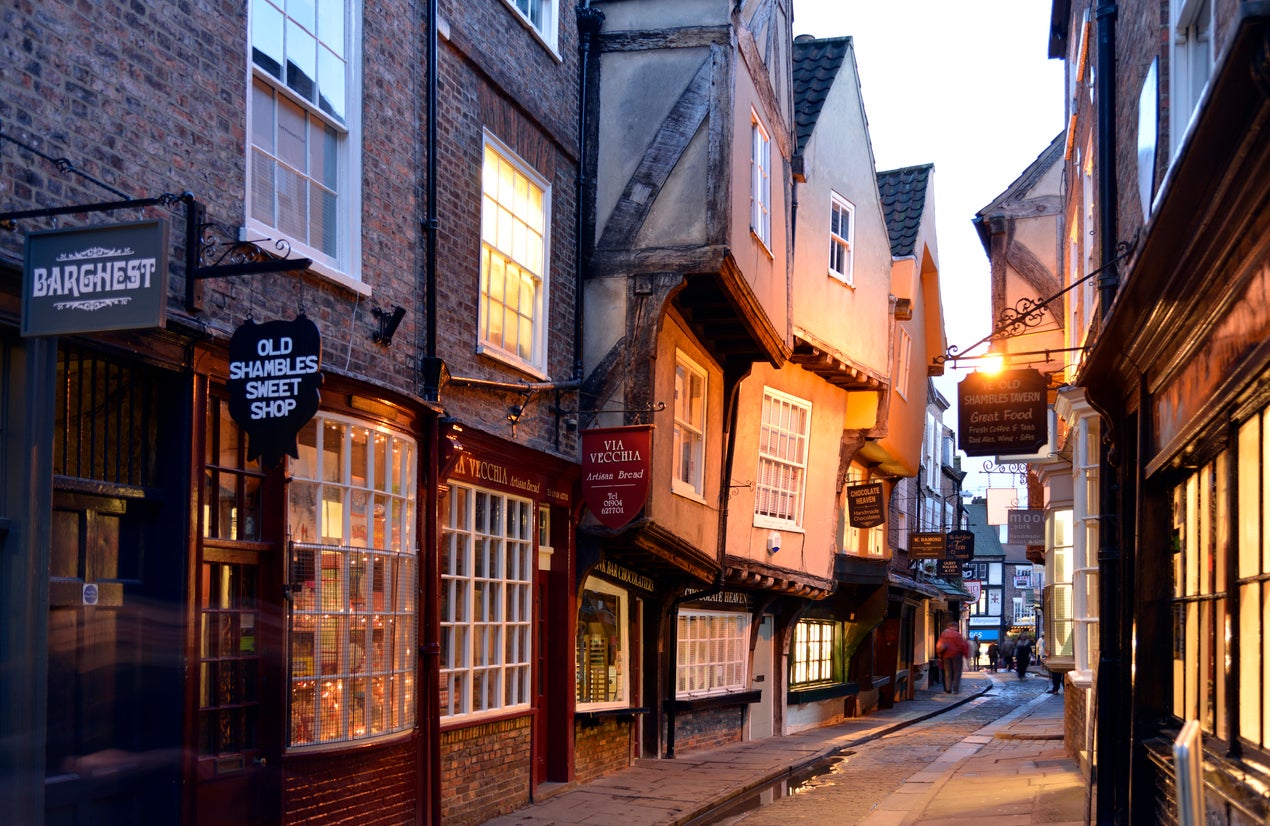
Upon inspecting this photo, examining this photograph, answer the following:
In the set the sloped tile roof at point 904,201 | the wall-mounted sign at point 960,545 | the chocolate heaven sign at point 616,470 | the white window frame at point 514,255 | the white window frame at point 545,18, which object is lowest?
the wall-mounted sign at point 960,545

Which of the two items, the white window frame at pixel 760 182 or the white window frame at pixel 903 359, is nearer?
the white window frame at pixel 760 182

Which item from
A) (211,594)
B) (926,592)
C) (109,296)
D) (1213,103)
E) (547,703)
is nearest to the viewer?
(1213,103)

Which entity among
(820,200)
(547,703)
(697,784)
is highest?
(820,200)

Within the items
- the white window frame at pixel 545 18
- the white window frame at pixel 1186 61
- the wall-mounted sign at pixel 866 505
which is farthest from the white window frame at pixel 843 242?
the white window frame at pixel 1186 61

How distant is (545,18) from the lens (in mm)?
13516

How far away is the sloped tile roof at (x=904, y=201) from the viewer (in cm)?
2675

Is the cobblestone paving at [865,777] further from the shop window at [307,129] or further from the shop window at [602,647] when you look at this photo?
the shop window at [307,129]

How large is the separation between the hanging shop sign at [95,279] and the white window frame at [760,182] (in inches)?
390

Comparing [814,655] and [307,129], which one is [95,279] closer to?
[307,129]

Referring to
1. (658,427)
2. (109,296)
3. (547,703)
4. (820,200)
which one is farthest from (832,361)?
(109,296)

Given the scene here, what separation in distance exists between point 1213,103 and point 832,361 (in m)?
15.7

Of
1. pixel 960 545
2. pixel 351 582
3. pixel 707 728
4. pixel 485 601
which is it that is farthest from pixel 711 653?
pixel 960 545

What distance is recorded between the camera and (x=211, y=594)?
8.23m

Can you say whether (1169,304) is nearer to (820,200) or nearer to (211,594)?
(211,594)
